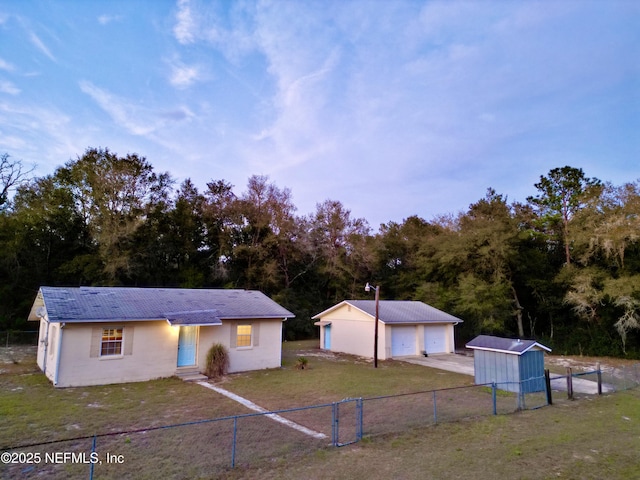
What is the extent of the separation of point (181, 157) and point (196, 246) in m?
13.3

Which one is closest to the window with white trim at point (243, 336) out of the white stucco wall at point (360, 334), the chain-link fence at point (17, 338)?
the white stucco wall at point (360, 334)

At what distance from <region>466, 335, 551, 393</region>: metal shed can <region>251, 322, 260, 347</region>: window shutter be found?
954 cm

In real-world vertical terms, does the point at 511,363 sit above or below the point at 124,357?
above

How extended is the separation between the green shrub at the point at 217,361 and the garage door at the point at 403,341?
35.4 feet

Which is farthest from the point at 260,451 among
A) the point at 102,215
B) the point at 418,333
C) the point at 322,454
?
the point at 102,215

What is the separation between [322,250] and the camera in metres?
37.1

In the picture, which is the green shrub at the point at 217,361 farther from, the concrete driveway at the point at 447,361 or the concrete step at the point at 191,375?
the concrete driveway at the point at 447,361

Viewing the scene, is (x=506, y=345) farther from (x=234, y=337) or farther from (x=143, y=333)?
(x=143, y=333)

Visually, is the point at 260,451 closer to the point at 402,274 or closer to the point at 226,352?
the point at 226,352

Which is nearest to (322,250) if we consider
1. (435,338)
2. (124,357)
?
(435,338)

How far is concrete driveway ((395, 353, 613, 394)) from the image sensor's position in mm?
14970

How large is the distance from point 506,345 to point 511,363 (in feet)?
2.20

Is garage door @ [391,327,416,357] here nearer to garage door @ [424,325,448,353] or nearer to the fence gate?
garage door @ [424,325,448,353]

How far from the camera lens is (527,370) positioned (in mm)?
13742
